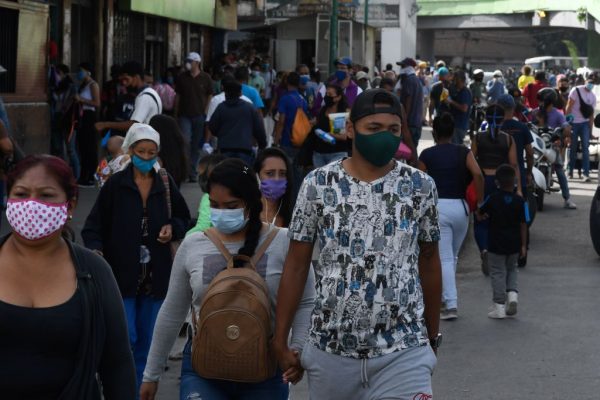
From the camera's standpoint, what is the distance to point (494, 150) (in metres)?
11.7

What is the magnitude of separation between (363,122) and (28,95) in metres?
12.1

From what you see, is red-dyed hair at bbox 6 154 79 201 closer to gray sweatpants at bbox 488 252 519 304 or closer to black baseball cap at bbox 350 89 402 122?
black baseball cap at bbox 350 89 402 122

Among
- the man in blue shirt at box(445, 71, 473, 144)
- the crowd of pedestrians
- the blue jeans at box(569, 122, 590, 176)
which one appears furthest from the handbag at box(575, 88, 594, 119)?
the crowd of pedestrians

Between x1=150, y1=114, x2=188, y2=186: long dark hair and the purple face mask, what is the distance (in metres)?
0.90

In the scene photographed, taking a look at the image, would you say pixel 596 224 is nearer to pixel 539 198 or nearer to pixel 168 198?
pixel 539 198

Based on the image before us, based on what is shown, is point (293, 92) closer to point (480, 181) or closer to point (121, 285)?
point (480, 181)

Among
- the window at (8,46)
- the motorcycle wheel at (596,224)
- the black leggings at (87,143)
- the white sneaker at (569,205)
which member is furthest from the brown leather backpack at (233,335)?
the white sneaker at (569,205)

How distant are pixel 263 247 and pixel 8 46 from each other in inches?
456

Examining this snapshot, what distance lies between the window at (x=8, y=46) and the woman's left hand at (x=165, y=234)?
30.7 ft

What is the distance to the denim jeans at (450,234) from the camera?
961 centimetres

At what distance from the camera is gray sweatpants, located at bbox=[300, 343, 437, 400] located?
4.57 meters

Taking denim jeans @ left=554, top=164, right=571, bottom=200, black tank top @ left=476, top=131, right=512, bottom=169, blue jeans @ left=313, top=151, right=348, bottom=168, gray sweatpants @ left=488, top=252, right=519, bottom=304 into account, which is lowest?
gray sweatpants @ left=488, top=252, right=519, bottom=304

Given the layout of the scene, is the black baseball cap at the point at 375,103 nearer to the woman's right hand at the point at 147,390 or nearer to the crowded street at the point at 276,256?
the crowded street at the point at 276,256

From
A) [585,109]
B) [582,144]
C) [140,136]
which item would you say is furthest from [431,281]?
[582,144]
